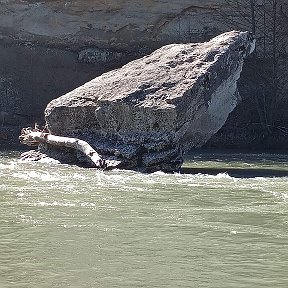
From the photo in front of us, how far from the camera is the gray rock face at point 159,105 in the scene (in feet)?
42.7

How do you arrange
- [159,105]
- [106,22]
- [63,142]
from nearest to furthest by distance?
[159,105] < [63,142] < [106,22]

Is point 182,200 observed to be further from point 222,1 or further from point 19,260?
point 222,1

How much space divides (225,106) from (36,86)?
39.1ft

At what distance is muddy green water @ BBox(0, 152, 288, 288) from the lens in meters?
5.07

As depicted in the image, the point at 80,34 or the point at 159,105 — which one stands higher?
the point at 80,34

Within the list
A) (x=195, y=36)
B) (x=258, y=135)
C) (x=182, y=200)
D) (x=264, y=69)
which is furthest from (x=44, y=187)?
(x=195, y=36)

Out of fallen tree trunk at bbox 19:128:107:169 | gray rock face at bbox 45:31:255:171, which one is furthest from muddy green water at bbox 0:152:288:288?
fallen tree trunk at bbox 19:128:107:169

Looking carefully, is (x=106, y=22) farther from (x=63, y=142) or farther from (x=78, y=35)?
(x=63, y=142)

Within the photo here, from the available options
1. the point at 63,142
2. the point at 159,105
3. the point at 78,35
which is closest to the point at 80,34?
the point at 78,35

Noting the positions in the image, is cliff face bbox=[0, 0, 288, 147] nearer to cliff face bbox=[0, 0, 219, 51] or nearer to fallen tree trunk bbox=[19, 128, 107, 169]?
cliff face bbox=[0, 0, 219, 51]

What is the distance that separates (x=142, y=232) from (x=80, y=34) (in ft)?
69.3

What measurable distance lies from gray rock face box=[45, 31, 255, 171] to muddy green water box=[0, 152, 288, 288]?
1706mm

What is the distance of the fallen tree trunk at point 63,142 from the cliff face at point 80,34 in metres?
8.85

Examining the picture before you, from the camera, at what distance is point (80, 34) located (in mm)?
27031
